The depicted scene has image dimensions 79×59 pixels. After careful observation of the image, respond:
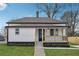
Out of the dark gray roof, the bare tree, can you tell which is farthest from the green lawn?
the bare tree

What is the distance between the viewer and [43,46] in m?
27.3

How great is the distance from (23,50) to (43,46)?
0.51 m

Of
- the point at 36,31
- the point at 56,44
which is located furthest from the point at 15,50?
the point at 56,44

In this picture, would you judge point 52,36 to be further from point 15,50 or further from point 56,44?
point 15,50

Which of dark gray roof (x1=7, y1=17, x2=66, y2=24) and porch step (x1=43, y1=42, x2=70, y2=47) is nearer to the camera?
dark gray roof (x1=7, y1=17, x2=66, y2=24)

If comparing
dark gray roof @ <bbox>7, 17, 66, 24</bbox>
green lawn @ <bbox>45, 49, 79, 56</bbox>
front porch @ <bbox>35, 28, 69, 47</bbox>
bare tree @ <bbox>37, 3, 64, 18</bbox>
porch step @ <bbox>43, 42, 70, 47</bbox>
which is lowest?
green lawn @ <bbox>45, 49, 79, 56</bbox>

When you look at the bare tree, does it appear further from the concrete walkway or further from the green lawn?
the green lawn

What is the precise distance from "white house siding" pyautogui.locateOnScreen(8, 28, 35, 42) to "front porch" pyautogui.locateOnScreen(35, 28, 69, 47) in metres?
0.13

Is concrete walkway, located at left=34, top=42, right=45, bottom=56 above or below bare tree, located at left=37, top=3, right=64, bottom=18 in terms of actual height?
below

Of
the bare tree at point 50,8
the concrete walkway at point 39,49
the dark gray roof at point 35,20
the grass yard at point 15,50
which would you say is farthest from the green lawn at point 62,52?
the bare tree at point 50,8

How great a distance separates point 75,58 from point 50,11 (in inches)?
53.0

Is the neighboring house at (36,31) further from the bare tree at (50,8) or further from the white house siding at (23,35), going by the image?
the bare tree at (50,8)

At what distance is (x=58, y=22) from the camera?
27188 mm

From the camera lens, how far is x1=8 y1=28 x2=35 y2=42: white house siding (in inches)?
1072
